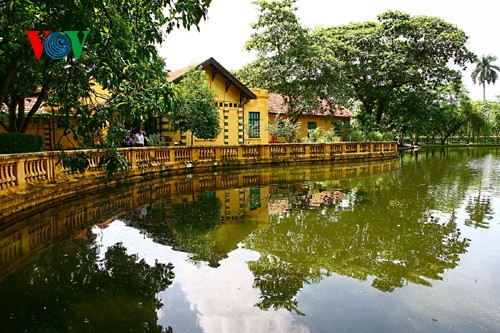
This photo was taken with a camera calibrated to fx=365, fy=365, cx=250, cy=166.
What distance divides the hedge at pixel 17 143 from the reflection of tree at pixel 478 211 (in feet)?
41.8

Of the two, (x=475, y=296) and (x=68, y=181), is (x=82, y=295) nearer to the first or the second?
(x=475, y=296)

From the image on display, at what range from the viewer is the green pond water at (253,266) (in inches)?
146

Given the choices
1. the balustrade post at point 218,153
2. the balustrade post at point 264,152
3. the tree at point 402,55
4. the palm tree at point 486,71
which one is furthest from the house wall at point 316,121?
the palm tree at point 486,71

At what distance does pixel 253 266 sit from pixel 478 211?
6.45 m

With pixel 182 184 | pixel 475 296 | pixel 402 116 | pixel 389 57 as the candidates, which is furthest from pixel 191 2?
pixel 402 116

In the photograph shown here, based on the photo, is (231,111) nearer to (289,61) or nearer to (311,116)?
(289,61)

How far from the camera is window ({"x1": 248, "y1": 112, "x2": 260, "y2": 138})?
26.2 meters

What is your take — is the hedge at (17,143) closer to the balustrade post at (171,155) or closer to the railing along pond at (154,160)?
the railing along pond at (154,160)

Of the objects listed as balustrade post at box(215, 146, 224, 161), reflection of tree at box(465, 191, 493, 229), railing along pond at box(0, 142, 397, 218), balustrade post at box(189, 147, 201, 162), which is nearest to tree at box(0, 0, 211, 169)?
railing along pond at box(0, 142, 397, 218)

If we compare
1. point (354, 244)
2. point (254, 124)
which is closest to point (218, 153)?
point (254, 124)

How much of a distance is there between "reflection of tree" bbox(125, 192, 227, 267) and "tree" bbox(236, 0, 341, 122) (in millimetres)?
18130

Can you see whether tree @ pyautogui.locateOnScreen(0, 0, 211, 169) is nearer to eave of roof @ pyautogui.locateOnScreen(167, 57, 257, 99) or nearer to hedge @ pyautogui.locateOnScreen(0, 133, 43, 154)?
hedge @ pyautogui.locateOnScreen(0, 133, 43, 154)

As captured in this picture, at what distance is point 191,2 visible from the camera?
16.0ft

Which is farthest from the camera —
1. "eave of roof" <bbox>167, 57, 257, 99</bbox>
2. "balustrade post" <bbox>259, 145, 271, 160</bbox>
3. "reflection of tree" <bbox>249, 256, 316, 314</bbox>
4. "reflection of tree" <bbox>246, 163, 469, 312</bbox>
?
"eave of roof" <bbox>167, 57, 257, 99</bbox>
